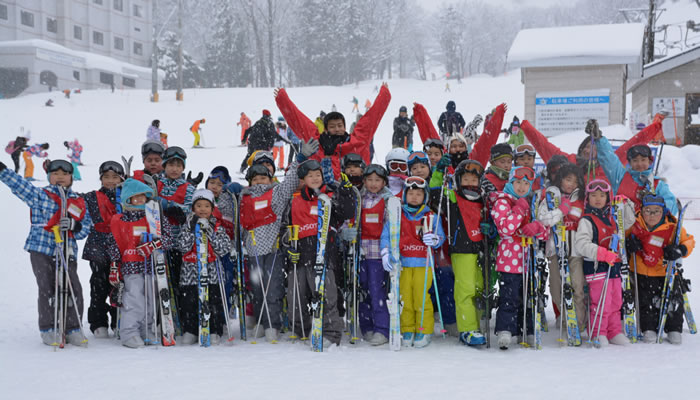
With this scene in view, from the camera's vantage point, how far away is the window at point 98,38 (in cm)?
5364

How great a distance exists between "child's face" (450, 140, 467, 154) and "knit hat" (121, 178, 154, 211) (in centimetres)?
298

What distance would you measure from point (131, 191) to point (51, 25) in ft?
177

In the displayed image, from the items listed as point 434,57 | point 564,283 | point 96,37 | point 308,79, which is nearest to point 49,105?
point 96,37

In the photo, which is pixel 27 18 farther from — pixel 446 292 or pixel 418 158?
pixel 446 292

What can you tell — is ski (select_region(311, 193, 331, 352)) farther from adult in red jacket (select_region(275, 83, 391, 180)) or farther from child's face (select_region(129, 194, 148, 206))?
child's face (select_region(129, 194, 148, 206))

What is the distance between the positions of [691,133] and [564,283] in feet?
49.5

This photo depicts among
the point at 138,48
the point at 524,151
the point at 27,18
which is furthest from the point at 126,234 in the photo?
the point at 138,48

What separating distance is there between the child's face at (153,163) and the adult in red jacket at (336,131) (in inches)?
55.0

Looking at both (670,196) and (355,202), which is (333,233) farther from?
(670,196)

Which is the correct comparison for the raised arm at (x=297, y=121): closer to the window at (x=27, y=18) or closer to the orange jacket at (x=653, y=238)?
the orange jacket at (x=653, y=238)

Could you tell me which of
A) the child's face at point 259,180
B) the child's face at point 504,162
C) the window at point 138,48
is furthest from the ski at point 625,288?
the window at point 138,48

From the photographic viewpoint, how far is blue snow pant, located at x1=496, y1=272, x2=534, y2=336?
4910 mm

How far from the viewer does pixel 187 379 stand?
399cm

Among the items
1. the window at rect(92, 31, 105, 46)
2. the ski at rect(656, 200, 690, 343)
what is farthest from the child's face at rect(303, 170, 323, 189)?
the window at rect(92, 31, 105, 46)
